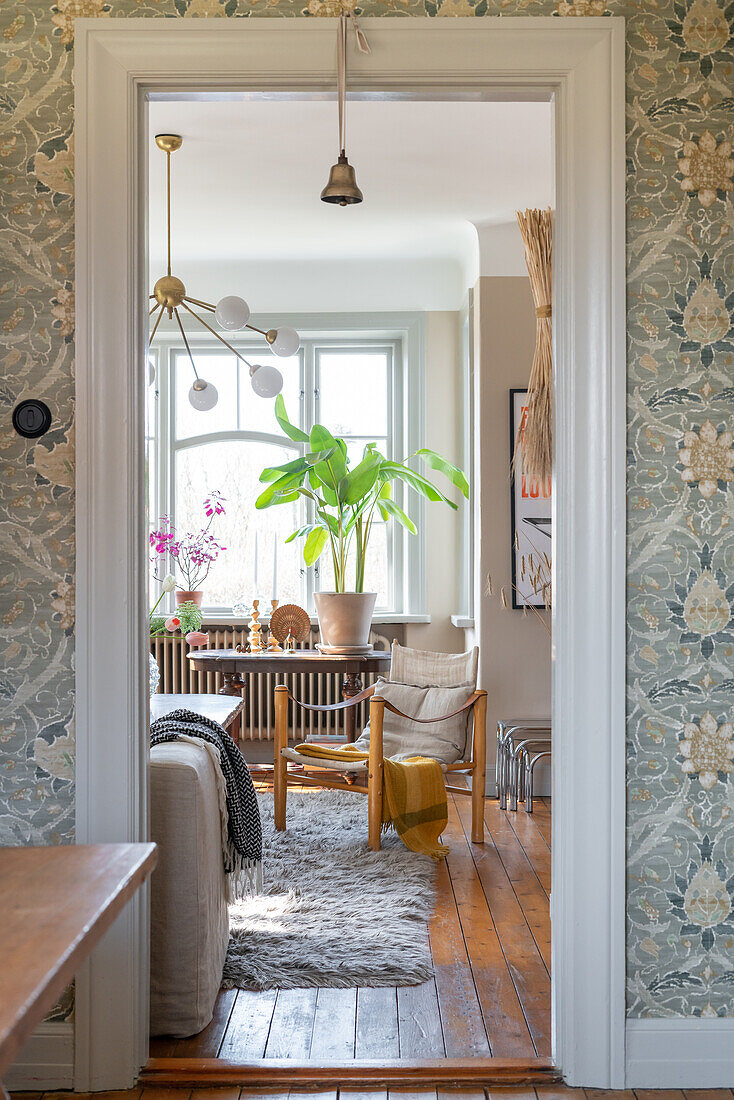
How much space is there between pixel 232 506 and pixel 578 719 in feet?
15.0

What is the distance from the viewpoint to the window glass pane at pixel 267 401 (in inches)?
263

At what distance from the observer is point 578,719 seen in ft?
7.97

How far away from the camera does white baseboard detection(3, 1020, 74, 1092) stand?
2383 millimetres

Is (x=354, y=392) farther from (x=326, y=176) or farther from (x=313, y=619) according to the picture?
(x=326, y=176)

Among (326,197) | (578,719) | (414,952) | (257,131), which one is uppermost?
(257,131)

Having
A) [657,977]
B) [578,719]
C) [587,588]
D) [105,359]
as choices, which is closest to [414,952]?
[657,977]

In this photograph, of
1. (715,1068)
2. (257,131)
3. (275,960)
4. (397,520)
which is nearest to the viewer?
(715,1068)

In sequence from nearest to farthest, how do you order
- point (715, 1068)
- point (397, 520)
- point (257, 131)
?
point (715, 1068), point (257, 131), point (397, 520)

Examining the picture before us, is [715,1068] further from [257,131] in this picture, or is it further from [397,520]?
[397,520]

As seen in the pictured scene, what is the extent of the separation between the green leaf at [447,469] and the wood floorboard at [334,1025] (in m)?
3.51

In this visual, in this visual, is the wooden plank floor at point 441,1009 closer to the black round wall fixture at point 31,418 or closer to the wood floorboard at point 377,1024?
the wood floorboard at point 377,1024

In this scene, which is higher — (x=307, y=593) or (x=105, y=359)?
(x=105, y=359)

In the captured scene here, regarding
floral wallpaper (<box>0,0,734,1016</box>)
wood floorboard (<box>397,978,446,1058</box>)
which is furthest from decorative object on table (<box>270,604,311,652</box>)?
floral wallpaper (<box>0,0,734,1016</box>)

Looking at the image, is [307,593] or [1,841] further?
[307,593]
